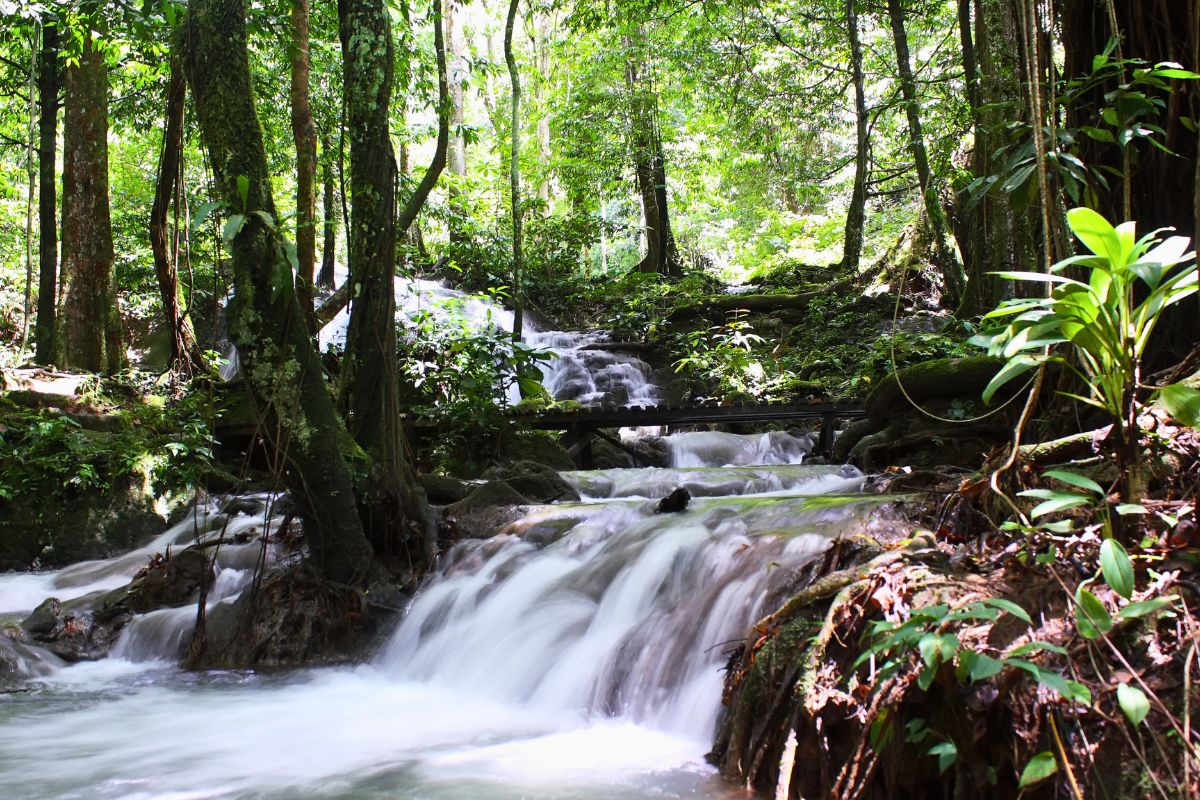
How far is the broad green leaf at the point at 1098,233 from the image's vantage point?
2.45 m

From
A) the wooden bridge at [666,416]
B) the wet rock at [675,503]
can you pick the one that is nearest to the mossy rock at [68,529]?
the wooden bridge at [666,416]

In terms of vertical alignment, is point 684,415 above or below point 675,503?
above

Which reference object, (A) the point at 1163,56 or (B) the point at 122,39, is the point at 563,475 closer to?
(A) the point at 1163,56

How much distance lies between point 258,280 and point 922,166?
908cm

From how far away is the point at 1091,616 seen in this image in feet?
7.33

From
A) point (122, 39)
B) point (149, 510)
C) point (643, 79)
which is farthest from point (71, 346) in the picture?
point (643, 79)

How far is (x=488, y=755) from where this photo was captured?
3.63m

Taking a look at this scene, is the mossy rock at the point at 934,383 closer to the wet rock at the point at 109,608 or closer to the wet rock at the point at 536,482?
the wet rock at the point at 536,482

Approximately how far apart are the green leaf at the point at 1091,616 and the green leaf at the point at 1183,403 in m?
0.56

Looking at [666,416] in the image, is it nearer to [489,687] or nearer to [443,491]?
[443,491]

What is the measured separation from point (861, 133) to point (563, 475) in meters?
7.81

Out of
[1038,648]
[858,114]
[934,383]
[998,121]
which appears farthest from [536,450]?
[858,114]

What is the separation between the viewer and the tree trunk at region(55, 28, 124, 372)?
9773mm

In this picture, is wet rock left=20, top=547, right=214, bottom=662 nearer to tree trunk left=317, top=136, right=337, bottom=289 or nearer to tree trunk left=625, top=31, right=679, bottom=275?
tree trunk left=317, top=136, right=337, bottom=289
